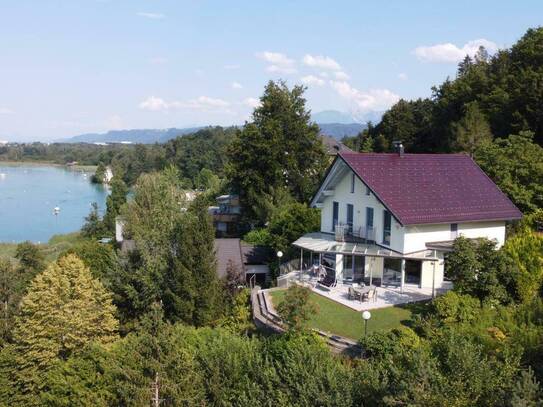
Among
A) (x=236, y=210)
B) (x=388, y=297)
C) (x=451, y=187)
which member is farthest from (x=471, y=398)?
(x=236, y=210)

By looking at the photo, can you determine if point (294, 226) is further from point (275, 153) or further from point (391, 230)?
point (275, 153)

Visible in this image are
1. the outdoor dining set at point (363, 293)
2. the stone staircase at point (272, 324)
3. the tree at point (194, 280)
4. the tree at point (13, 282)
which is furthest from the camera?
the tree at point (13, 282)

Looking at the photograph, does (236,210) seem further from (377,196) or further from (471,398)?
(471,398)

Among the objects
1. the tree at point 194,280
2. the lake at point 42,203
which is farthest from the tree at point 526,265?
the lake at point 42,203

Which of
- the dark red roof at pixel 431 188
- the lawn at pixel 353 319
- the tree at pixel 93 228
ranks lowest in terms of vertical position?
the tree at pixel 93 228

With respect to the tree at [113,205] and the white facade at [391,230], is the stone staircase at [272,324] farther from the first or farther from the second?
the tree at [113,205]

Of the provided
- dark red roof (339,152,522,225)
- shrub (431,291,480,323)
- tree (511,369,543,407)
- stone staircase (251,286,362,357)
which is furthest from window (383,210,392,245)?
tree (511,369,543,407)
